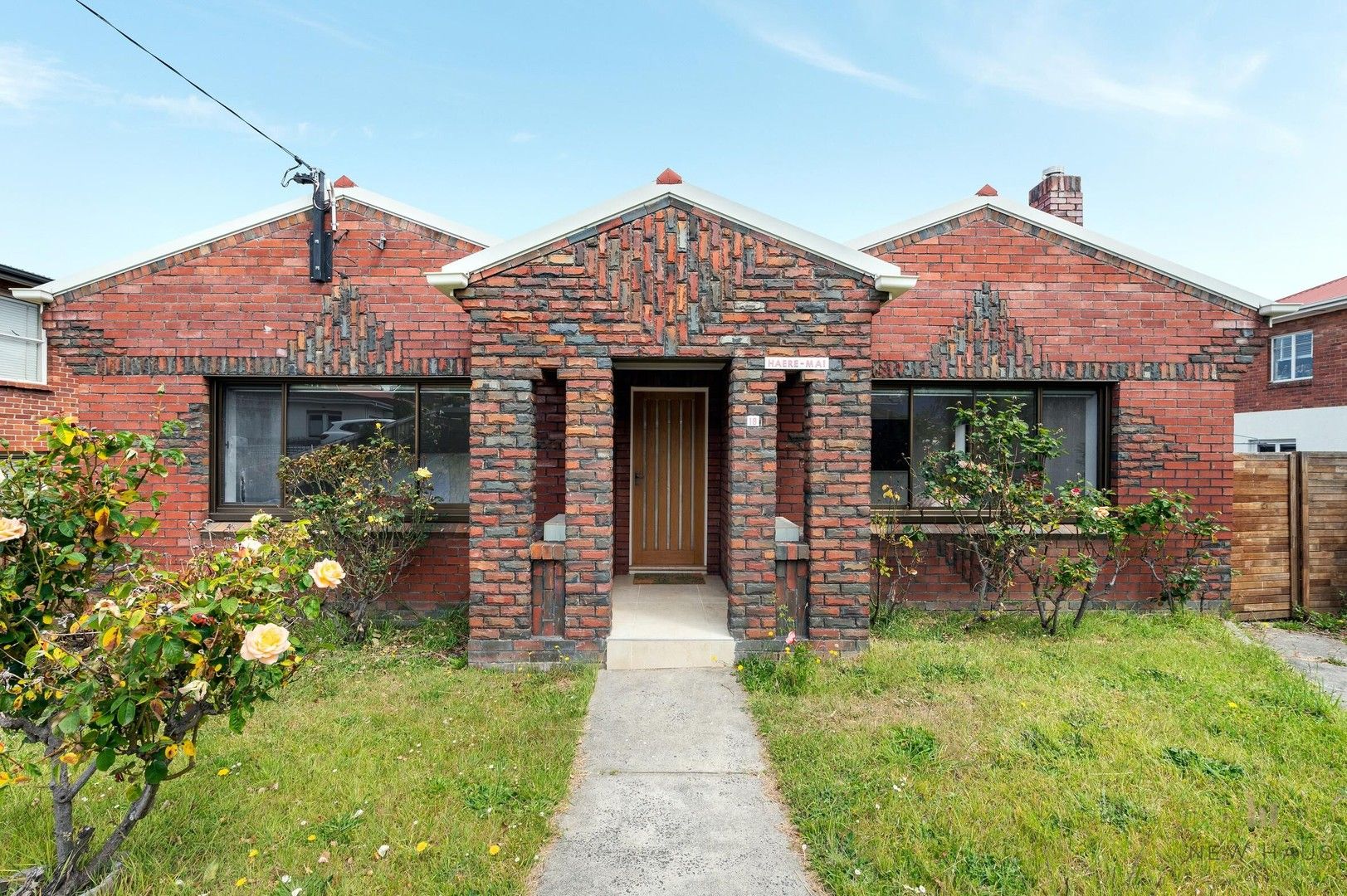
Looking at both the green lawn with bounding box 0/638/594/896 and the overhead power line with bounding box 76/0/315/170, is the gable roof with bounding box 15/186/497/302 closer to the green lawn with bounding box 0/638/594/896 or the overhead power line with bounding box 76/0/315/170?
the overhead power line with bounding box 76/0/315/170

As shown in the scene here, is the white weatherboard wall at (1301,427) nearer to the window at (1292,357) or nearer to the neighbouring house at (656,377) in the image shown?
the window at (1292,357)

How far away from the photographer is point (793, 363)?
4812mm

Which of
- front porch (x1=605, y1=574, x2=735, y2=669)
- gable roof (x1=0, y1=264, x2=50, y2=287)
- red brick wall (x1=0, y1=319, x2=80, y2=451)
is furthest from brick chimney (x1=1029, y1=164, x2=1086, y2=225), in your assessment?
gable roof (x1=0, y1=264, x2=50, y2=287)

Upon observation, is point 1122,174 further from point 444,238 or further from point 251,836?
point 251,836

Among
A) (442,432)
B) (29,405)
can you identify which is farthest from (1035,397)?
(29,405)

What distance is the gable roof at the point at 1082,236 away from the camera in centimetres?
607

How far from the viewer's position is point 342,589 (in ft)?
18.1

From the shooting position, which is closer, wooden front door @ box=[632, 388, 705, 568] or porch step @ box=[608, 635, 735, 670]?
porch step @ box=[608, 635, 735, 670]

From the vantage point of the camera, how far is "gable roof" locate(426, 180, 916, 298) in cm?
471

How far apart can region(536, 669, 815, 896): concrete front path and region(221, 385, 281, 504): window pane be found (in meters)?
4.50

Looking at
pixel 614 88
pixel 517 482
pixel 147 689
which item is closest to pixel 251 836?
pixel 147 689

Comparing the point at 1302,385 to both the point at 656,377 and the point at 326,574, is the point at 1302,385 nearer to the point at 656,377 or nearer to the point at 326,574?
the point at 656,377

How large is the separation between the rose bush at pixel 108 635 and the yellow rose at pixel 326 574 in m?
0.02

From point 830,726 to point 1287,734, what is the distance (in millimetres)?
2816
